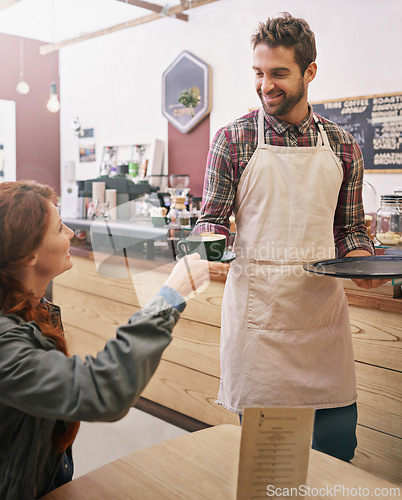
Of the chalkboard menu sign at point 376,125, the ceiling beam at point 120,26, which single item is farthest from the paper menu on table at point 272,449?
the ceiling beam at point 120,26

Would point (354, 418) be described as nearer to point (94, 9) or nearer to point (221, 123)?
point (221, 123)

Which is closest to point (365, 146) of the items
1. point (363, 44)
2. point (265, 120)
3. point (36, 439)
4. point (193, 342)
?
point (363, 44)

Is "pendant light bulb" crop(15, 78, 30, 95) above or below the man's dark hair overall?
above

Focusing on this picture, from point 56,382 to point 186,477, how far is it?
0.32 m

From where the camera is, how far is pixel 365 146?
3660 mm

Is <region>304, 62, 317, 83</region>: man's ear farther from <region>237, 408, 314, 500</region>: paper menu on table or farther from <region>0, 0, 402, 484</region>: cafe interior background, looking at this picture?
<region>0, 0, 402, 484</region>: cafe interior background

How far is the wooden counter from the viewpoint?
6.41 feet

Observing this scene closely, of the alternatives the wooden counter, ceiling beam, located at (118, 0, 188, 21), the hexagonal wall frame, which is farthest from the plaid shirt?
ceiling beam, located at (118, 0, 188, 21)

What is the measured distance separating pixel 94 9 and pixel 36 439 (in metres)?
5.09

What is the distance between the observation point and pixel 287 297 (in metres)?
1.59

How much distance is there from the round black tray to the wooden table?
1.53 ft

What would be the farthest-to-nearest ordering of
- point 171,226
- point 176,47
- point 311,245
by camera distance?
point 176,47, point 171,226, point 311,245

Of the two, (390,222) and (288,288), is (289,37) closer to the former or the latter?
(288,288)

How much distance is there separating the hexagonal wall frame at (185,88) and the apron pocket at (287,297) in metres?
3.31
